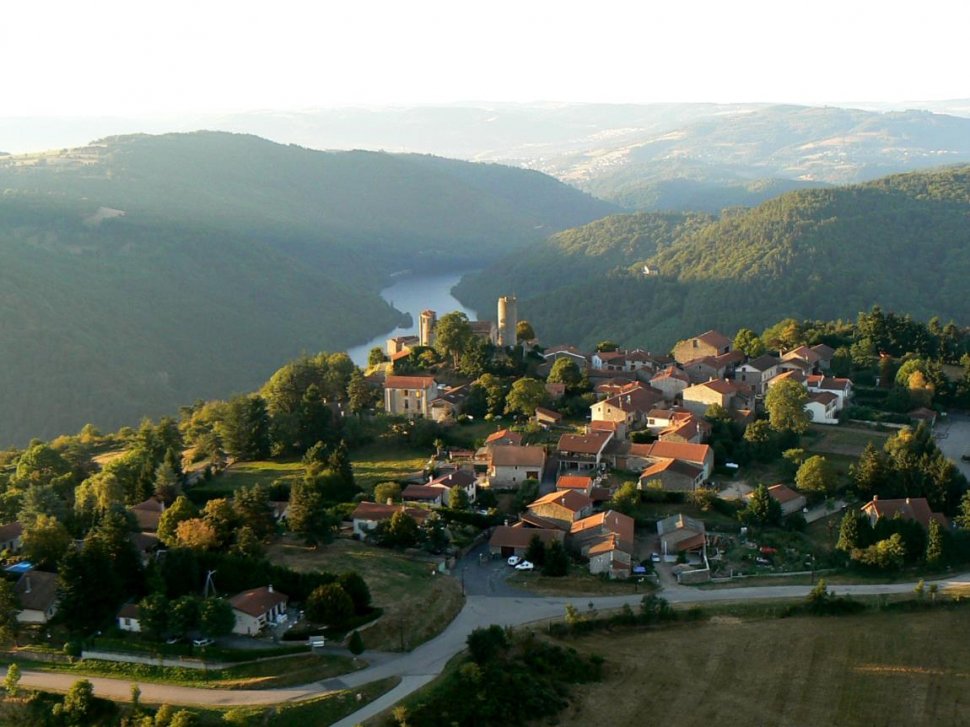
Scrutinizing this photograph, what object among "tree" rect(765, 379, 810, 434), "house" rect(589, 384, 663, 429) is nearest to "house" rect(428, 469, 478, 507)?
"house" rect(589, 384, 663, 429)

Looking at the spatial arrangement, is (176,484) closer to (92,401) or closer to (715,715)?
(715,715)

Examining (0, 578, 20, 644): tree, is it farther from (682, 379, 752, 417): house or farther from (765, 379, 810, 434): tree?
(682, 379, 752, 417): house

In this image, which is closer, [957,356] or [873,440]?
[873,440]

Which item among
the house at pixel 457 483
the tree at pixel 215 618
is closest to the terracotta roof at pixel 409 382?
the house at pixel 457 483

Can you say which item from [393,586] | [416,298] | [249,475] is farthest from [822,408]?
[416,298]

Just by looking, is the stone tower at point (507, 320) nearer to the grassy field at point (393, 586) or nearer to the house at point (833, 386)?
the house at point (833, 386)

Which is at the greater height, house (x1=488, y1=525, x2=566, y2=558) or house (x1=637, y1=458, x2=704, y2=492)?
house (x1=637, y1=458, x2=704, y2=492)

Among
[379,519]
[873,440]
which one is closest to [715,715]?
[379,519]
